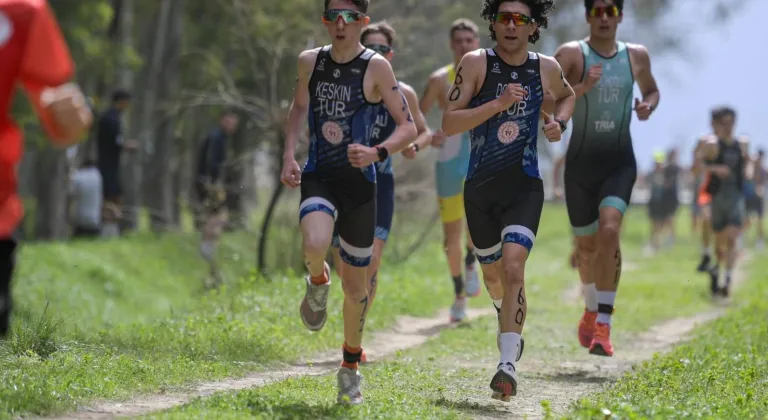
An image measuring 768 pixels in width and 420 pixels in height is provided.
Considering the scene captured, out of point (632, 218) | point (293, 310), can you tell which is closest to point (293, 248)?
point (293, 310)

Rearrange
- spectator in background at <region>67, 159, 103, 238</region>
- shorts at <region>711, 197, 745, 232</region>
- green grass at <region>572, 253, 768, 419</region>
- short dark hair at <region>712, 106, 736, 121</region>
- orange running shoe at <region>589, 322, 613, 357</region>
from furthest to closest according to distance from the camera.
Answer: spectator in background at <region>67, 159, 103, 238</region> → shorts at <region>711, 197, 745, 232</region> → short dark hair at <region>712, 106, 736, 121</region> → orange running shoe at <region>589, 322, 613, 357</region> → green grass at <region>572, 253, 768, 419</region>

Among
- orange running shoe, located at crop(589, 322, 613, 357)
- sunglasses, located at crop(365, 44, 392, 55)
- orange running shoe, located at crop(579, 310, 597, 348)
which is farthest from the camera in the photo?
sunglasses, located at crop(365, 44, 392, 55)

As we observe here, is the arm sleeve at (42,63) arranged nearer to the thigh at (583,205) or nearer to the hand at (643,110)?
the thigh at (583,205)

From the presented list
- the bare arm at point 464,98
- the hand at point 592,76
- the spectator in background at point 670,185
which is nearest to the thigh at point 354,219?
the bare arm at point 464,98

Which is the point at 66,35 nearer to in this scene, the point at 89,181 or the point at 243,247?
the point at 89,181

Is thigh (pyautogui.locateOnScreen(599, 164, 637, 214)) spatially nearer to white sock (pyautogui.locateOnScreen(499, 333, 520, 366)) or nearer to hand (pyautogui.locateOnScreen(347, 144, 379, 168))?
white sock (pyautogui.locateOnScreen(499, 333, 520, 366))

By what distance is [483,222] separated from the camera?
8.94 m

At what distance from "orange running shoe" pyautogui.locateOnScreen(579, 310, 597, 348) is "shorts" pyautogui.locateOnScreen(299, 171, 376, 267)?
3339 mm

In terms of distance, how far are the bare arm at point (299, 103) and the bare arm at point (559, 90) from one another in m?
1.62

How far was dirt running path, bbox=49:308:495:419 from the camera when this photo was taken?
770 centimetres

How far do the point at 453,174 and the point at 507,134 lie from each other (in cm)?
434

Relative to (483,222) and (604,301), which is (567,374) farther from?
(483,222)

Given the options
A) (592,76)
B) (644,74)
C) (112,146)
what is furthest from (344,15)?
(112,146)

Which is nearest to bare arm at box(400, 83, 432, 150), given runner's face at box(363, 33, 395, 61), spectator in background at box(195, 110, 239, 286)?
runner's face at box(363, 33, 395, 61)
